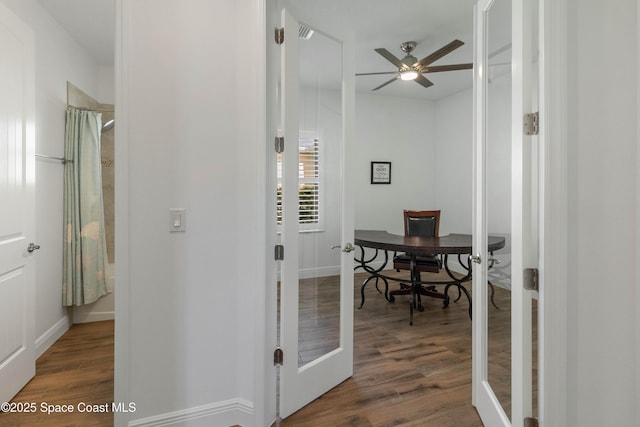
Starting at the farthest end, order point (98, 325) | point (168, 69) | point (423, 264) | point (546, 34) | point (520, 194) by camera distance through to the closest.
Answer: point (423, 264)
point (98, 325)
point (168, 69)
point (520, 194)
point (546, 34)

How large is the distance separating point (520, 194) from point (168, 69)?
5.57ft

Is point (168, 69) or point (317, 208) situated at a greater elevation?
point (168, 69)

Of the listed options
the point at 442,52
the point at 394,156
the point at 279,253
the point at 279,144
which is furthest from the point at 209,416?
the point at 394,156

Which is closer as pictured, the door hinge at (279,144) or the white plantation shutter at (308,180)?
the door hinge at (279,144)

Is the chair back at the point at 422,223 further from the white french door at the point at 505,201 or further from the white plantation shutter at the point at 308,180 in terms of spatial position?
the white plantation shutter at the point at 308,180

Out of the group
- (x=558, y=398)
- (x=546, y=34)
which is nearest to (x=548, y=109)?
(x=546, y=34)

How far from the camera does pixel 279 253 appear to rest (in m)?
1.75

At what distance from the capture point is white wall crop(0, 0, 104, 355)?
248 centimetres

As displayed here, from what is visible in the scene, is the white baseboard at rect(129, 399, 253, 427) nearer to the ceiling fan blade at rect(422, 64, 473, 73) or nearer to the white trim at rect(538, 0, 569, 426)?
the white trim at rect(538, 0, 569, 426)

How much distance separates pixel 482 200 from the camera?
1.73 meters

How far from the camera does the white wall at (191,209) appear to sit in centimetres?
154

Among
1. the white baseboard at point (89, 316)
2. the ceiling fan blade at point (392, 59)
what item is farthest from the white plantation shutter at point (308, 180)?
the white baseboard at point (89, 316)

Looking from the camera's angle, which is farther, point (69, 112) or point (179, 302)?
point (69, 112)

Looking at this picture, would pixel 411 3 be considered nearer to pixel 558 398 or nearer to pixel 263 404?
pixel 558 398
